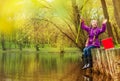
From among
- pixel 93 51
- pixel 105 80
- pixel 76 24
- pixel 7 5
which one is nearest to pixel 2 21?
pixel 7 5

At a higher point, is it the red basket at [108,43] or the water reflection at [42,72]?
the red basket at [108,43]

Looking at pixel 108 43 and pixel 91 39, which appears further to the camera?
pixel 91 39

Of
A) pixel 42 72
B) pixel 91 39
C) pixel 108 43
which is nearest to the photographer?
pixel 108 43

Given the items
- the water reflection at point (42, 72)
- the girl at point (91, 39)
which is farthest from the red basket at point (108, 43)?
the girl at point (91, 39)

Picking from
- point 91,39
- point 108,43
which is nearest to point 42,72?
point 91,39

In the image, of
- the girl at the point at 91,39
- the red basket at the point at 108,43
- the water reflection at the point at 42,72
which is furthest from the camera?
the girl at the point at 91,39

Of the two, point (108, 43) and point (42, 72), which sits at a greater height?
point (108, 43)

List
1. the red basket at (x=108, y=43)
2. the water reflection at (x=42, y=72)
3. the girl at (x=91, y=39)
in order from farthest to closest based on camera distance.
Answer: the girl at (x=91, y=39), the water reflection at (x=42, y=72), the red basket at (x=108, y=43)

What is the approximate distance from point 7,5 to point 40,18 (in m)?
27.3

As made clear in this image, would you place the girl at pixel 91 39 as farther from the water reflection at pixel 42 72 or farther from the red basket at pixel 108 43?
the red basket at pixel 108 43

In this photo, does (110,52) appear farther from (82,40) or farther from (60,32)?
(60,32)

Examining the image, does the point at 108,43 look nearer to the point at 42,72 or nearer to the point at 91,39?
the point at 91,39

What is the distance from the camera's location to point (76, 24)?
25422 millimetres

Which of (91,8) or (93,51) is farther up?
(91,8)
